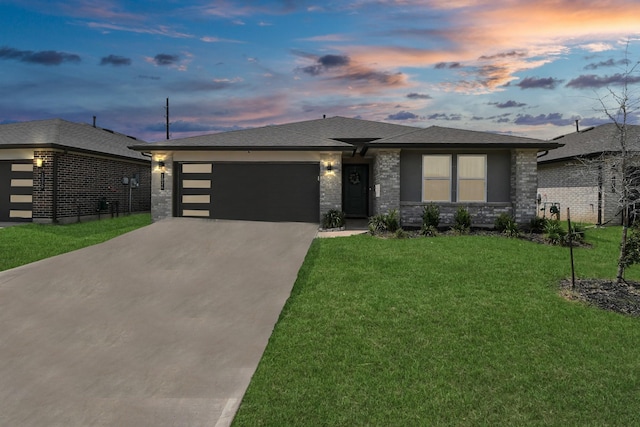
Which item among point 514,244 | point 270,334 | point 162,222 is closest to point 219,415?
point 270,334

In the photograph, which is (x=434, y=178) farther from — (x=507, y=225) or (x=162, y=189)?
(x=162, y=189)

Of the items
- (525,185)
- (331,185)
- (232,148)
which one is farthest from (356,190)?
(525,185)

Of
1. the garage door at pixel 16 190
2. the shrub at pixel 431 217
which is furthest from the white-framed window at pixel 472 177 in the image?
the garage door at pixel 16 190

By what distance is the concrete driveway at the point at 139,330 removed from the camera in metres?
3.93

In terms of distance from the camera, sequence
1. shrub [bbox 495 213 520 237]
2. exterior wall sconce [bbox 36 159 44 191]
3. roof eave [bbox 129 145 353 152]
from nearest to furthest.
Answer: shrub [bbox 495 213 520 237] < roof eave [bbox 129 145 353 152] < exterior wall sconce [bbox 36 159 44 191]

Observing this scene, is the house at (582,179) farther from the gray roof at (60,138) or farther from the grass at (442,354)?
the gray roof at (60,138)

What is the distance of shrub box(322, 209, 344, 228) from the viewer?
14492mm

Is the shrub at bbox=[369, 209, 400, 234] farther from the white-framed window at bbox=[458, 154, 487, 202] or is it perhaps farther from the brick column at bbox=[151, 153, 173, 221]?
the brick column at bbox=[151, 153, 173, 221]

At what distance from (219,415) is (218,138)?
13.9 meters

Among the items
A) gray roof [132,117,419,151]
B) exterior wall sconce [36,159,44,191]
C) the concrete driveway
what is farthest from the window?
exterior wall sconce [36,159,44,191]

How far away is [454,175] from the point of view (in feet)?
48.7

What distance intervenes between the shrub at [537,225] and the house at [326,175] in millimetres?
494

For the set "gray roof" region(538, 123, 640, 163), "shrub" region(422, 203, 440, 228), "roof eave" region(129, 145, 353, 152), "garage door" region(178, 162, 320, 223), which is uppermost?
"gray roof" region(538, 123, 640, 163)

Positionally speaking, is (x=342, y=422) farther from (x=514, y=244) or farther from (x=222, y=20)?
(x=222, y=20)
